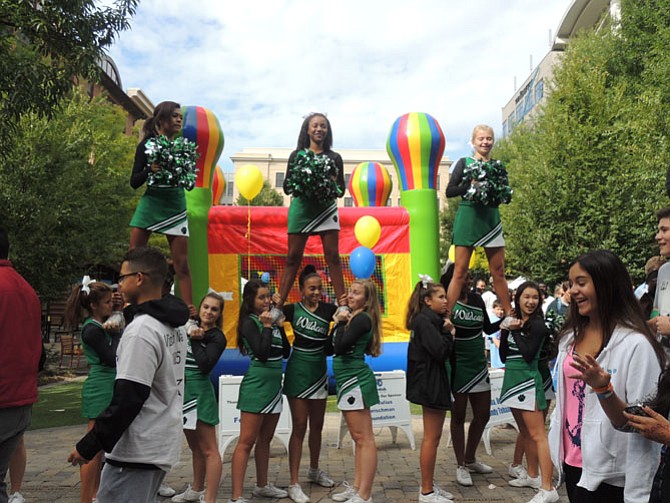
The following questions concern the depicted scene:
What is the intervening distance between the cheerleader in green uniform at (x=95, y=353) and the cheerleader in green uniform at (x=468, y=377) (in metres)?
3.02

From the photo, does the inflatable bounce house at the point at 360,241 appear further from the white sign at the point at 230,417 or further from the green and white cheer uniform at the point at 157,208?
the green and white cheer uniform at the point at 157,208

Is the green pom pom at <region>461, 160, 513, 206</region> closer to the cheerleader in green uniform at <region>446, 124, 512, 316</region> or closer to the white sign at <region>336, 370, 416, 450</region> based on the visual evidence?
the cheerleader in green uniform at <region>446, 124, 512, 316</region>

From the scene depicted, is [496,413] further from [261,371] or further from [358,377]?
[261,371]

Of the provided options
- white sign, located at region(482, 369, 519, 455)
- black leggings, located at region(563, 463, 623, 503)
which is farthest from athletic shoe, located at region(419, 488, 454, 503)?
black leggings, located at region(563, 463, 623, 503)

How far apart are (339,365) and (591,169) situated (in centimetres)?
1623

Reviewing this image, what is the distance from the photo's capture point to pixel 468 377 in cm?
586

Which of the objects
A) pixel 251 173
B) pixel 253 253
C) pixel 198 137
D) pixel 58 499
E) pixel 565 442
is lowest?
pixel 58 499

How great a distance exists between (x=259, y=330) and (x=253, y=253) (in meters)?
5.13

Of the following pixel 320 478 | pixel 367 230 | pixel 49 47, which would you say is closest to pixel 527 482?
pixel 320 478

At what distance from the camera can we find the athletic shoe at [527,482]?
5.62 m

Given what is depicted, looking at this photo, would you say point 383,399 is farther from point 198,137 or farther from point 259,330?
point 198,137

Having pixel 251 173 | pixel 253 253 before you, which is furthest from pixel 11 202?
pixel 251 173

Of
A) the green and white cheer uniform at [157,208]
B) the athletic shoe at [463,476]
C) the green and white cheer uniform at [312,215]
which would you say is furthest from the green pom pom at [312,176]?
the athletic shoe at [463,476]

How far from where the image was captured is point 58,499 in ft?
17.3
